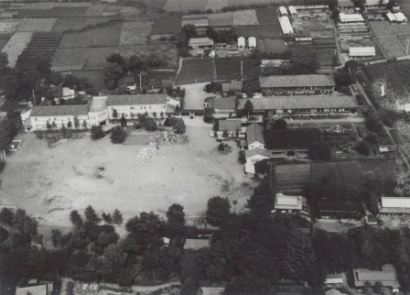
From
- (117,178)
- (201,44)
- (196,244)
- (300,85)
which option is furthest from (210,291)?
(201,44)

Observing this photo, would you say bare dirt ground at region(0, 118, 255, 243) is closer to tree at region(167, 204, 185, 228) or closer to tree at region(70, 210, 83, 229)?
tree at region(70, 210, 83, 229)

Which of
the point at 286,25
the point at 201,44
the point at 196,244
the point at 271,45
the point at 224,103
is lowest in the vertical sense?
the point at 196,244

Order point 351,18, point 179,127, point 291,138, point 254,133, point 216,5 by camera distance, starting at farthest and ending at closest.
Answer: point 216,5 < point 351,18 < point 179,127 < point 254,133 < point 291,138

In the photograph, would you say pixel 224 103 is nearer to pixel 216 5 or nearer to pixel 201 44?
pixel 201 44

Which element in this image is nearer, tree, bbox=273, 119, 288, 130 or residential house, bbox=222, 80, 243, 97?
tree, bbox=273, 119, 288, 130

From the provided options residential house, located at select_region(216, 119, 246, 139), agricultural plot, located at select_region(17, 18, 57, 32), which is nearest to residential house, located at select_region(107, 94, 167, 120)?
residential house, located at select_region(216, 119, 246, 139)

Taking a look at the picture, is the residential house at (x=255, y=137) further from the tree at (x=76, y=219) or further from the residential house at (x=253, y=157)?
the tree at (x=76, y=219)
